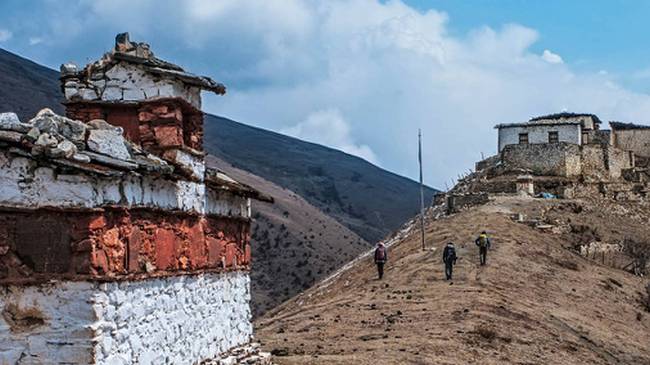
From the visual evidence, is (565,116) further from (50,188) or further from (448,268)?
(50,188)

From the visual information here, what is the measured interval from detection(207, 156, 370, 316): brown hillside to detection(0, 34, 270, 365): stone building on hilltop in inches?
1549

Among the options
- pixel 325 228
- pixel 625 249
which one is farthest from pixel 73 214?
pixel 325 228

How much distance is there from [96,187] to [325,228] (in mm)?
70190

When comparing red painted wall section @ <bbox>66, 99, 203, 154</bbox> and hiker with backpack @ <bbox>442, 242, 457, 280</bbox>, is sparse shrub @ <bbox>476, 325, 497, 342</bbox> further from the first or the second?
red painted wall section @ <bbox>66, 99, 203, 154</bbox>

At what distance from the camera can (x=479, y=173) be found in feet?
175

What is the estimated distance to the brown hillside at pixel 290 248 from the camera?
56.8 m

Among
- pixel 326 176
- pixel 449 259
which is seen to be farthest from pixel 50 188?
pixel 326 176

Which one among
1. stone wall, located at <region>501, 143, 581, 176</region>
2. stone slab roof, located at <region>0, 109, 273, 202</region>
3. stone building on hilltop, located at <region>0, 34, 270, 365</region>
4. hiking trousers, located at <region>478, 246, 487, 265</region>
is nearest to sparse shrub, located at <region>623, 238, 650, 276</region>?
hiking trousers, located at <region>478, 246, 487, 265</region>

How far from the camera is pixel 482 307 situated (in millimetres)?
22156

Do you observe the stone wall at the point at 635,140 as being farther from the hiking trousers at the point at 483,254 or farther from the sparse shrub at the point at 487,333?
the sparse shrub at the point at 487,333

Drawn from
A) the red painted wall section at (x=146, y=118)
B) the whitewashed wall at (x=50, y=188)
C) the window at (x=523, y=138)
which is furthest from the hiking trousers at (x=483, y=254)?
the window at (x=523, y=138)

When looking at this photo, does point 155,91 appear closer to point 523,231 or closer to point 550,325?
point 550,325

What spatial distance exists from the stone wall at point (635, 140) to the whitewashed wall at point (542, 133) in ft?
30.3

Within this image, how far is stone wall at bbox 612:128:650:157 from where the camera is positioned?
60406 millimetres
